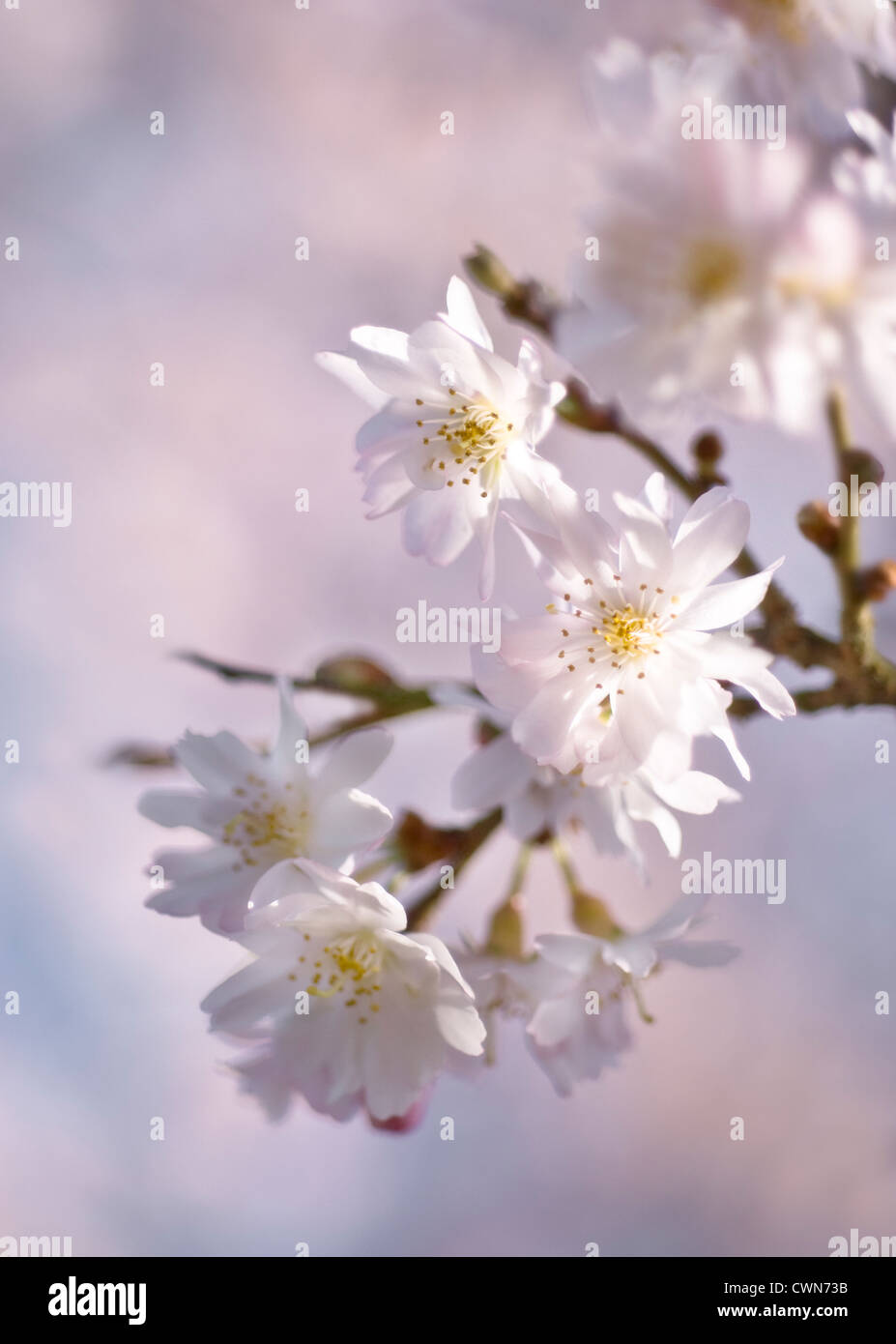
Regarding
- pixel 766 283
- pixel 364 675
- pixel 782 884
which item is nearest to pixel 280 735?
pixel 364 675

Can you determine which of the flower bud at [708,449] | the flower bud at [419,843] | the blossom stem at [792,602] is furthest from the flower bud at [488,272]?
the flower bud at [419,843]

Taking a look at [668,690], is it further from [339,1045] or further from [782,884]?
[782,884]

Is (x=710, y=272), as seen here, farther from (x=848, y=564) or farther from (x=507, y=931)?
(x=507, y=931)

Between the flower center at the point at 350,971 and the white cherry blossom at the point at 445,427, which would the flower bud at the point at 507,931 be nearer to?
the flower center at the point at 350,971

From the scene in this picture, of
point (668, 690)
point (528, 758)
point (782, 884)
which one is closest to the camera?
point (668, 690)

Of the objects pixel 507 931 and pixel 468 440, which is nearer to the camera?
pixel 468 440

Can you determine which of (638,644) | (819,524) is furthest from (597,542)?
(819,524)

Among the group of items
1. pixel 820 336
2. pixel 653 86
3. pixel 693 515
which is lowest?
pixel 693 515

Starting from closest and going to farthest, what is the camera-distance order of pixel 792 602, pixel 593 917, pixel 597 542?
pixel 597 542, pixel 792 602, pixel 593 917
